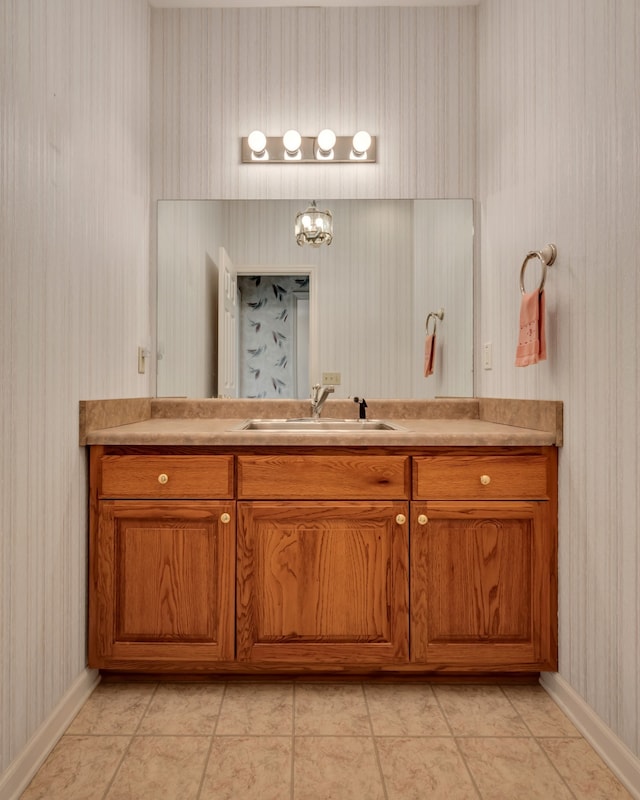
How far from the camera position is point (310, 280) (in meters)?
2.22

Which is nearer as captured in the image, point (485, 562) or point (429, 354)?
point (485, 562)

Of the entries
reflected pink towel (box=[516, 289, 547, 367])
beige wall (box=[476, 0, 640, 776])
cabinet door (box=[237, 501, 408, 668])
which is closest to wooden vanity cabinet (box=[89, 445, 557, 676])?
cabinet door (box=[237, 501, 408, 668])

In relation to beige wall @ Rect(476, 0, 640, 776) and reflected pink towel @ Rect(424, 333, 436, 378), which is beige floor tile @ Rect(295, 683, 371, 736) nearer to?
beige wall @ Rect(476, 0, 640, 776)

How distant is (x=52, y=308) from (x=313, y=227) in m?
1.15

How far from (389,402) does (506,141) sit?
105 cm

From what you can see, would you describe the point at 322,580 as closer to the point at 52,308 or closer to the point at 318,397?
the point at 318,397

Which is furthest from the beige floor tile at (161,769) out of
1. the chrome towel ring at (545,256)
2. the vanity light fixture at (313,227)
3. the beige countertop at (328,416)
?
the vanity light fixture at (313,227)

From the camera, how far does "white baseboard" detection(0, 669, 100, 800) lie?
1.19 m

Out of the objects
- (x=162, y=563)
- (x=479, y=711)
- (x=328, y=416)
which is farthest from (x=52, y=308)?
(x=479, y=711)

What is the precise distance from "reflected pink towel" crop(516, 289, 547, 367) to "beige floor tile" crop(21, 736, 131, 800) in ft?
5.05

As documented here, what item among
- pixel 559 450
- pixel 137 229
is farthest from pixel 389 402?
pixel 137 229

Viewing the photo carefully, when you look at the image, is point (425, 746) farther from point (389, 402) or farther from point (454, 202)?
point (454, 202)

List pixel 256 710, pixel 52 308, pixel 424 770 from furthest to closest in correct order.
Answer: pixel 256 710 → pixel 52 308 → pixel 424 770

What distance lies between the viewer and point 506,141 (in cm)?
193
